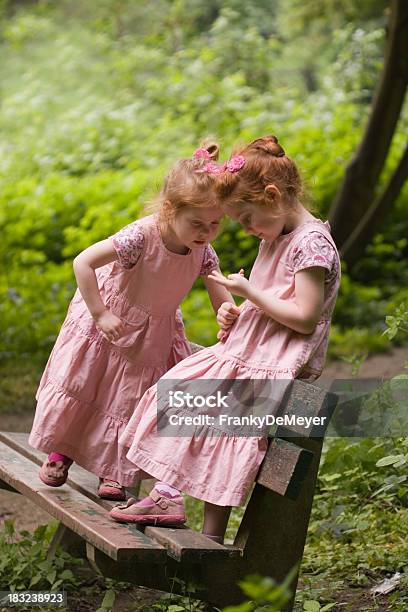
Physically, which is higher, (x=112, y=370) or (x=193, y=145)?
(x=112, y=370)

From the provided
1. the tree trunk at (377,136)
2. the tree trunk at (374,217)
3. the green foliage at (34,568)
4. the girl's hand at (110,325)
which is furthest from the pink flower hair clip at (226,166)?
the tree trunk at (374,217)

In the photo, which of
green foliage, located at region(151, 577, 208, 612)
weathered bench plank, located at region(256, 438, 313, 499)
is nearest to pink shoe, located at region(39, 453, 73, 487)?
green foliage, located at region(151, 577, 208, 612)

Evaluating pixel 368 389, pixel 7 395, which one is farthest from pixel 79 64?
pixel 368 389

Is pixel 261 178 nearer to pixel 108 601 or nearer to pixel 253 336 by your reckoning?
pixel 253 336

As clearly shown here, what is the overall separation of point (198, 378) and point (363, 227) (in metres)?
5.32

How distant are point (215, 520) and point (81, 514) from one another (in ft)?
1.23

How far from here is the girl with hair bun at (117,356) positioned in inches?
126

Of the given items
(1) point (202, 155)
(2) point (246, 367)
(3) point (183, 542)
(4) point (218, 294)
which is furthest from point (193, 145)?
(3) point (183, 542)

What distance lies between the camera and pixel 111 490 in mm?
3203

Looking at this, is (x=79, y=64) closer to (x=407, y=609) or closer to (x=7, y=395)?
(x=7, y=395)

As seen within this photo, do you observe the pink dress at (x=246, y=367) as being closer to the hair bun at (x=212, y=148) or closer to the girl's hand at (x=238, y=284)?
the girl's hand at (x=238, y=284)

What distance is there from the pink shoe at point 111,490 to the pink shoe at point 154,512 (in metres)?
0.28

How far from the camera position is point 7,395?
6.50 m

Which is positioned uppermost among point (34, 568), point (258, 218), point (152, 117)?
point (258, 218)
